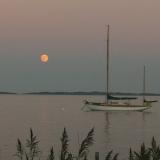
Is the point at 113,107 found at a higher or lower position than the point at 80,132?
higher

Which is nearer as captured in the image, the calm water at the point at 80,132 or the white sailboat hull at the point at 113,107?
the calm water at the point at 80,132

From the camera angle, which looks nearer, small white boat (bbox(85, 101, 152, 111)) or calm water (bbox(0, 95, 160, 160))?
calm water (bbox(0, 95, 160, 160))

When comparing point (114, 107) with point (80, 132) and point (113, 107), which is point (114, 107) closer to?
point (113, 107)

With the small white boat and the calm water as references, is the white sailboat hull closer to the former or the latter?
the small white boat

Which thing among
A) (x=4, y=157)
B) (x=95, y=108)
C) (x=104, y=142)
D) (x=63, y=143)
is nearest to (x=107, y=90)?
(x=95, y=108)

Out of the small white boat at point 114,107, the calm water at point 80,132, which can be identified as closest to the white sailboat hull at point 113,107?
the small white boat at point 114,107

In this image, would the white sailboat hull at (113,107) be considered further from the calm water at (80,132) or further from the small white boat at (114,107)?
the calm water at (80,132)

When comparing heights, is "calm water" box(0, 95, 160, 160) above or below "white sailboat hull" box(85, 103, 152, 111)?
below

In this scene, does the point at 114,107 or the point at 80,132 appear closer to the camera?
the point at 80,132

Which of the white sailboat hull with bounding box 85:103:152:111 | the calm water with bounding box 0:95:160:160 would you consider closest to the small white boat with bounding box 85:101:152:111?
the white sailboat hull with bounding box 85:103:152:111

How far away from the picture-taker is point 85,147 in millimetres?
7117

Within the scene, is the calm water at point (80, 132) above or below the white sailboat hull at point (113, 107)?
below

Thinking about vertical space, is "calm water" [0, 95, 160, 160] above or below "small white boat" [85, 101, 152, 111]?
below

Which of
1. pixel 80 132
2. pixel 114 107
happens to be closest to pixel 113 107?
pixel 114 107
